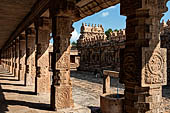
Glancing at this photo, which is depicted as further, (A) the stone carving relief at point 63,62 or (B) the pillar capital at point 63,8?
(A) the stone carving relief at point 63,62

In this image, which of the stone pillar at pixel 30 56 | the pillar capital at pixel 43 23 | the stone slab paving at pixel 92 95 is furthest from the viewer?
the stone pillar at pixel 30 56

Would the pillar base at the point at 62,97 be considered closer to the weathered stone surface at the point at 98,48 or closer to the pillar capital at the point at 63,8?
the pillar capital at the point at 63,8

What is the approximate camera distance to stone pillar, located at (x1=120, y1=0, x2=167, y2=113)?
2.55m

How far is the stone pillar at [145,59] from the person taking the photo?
8.38ft

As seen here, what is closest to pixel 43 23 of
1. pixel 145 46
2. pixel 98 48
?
pixel 145 46

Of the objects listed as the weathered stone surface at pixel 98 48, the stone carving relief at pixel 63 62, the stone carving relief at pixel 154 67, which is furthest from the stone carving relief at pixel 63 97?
the weathered stone surface at pixel 98 48

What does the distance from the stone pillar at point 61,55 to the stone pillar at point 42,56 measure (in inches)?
76.2

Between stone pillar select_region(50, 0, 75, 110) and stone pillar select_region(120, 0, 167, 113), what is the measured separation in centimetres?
266

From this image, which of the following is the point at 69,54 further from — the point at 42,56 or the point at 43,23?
the point at 43,23

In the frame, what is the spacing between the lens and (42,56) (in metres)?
7.08

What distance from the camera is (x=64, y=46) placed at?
511cm

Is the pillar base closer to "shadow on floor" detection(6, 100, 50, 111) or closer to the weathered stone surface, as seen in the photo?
"shadow on floor" detection(6, 100, 50, 111)

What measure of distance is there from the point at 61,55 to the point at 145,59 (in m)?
3.06

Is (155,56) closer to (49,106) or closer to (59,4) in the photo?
(59,4)
